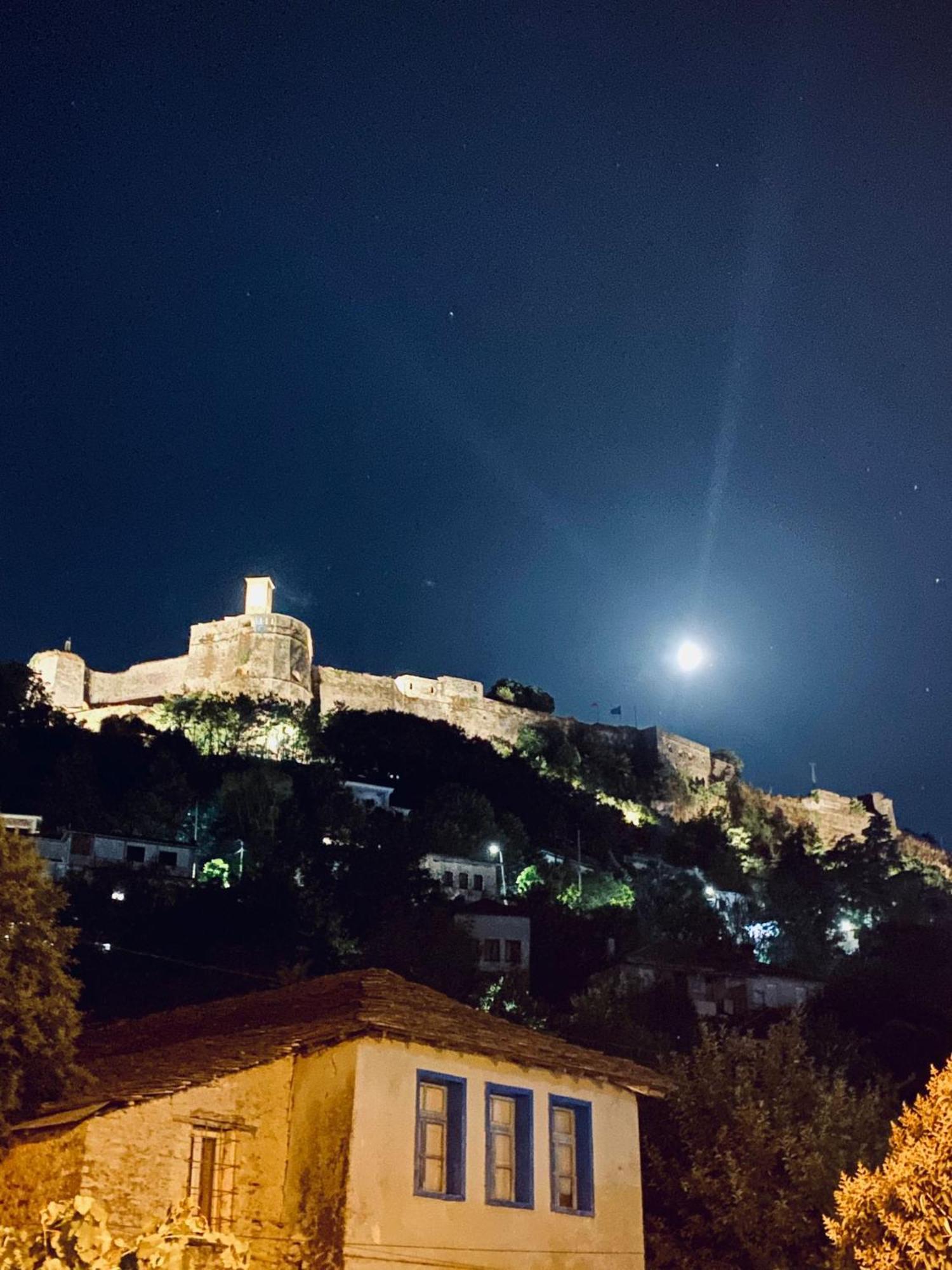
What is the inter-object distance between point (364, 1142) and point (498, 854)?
51.0m

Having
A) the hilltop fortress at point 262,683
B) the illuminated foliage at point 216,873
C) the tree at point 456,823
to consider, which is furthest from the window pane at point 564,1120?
the hilltop fortress at point 262,683

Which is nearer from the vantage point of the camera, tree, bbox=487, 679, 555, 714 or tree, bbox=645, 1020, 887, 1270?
tree, bbox=645, 1020, 887, 1270

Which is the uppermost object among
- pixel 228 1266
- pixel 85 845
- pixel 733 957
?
pixel 85 845

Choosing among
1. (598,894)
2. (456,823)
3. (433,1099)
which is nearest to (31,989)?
(433,1099)

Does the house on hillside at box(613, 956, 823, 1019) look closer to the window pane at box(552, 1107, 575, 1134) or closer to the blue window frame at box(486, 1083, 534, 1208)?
the window pane at box(552, 1107, 575, 1134)

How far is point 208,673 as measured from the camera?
264ft

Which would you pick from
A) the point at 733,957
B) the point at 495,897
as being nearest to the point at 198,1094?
the point at 733,957

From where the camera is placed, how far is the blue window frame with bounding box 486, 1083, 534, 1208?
14.6 m

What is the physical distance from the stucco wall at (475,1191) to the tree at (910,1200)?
292 cm

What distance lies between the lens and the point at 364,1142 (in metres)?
13.3

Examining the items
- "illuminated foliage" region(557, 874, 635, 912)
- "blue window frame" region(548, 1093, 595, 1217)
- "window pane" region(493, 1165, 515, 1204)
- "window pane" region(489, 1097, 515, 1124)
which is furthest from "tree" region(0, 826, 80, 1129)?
"illuminated foliage" region(557, 874, 635, 912)

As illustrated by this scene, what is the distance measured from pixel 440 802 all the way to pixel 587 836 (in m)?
10.9

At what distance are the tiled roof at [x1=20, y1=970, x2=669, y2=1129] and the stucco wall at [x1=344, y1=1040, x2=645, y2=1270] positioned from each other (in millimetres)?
228

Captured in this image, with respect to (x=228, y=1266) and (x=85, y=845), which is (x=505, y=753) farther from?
(x=228, y=1266)
